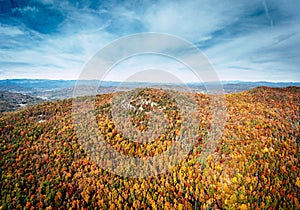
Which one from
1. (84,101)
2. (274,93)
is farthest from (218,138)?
(84,101)

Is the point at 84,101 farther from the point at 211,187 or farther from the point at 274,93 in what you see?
the point at 274,93

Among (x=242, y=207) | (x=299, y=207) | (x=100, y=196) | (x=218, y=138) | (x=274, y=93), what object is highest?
(x=274, y=93)

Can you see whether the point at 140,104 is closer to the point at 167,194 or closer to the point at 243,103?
the point at 167,194

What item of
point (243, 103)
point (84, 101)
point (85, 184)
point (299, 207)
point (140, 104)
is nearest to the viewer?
point (299, 207)

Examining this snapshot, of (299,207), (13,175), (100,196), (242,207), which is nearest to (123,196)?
(100,196)

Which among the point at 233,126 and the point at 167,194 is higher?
the point at 233,126

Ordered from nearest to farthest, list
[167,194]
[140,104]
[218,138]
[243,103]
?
1. [167,194]
2. [218,138]
3. [140,104]
4. [243,103]

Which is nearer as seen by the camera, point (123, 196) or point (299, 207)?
point (299, 207)
